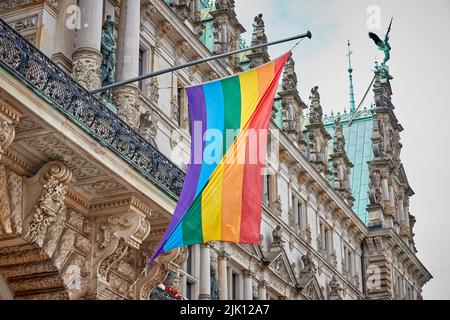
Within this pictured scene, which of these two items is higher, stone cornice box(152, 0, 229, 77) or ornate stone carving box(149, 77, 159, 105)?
stone cornice box(152, 0, 229, 77)

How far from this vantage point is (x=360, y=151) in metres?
54.8

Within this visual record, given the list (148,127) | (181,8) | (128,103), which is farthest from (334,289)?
(128,103)

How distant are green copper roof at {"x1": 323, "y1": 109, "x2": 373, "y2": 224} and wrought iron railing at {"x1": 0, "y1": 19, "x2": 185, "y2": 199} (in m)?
32.2

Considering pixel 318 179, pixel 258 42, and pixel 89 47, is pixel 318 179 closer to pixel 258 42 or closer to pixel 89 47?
pixel 258 42

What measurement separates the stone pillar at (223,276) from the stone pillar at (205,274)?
3.83ft

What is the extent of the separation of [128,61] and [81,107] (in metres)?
5.54

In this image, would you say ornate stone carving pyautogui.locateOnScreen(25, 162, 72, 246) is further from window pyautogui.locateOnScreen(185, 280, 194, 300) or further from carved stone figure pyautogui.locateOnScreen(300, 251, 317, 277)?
carved stone figure pyautogui.locateOnScreen(300, 251, 317, 277)

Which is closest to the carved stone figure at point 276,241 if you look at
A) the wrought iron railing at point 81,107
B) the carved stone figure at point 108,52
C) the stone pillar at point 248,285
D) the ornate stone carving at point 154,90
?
the stone pillar at point 248,285

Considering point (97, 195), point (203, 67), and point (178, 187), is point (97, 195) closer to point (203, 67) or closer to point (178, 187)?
point (178, 187)

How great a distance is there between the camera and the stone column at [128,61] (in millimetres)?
20406

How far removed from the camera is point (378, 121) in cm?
5219

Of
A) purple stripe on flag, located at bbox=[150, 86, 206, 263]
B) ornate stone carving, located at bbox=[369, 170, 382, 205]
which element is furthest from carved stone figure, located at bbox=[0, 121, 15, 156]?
ornate stone carving, located at bbox=[369, 170, 382, 205]

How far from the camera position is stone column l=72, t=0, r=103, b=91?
62.3ft

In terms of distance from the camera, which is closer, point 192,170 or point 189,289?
point 192,170
